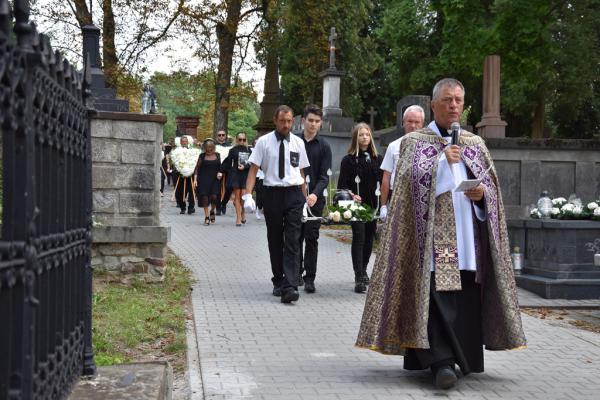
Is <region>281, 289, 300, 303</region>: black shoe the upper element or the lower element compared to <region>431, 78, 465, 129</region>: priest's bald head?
lower

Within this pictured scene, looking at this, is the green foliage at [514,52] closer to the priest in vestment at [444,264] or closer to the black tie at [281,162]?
the black tie at [281,162]

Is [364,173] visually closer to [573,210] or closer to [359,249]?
[359,249]

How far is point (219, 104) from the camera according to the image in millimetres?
35094

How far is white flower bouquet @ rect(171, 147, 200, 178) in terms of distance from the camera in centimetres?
2567

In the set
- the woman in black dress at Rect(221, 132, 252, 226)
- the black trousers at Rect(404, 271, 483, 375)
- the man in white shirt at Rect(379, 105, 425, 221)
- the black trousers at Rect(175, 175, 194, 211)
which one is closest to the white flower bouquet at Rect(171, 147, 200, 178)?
the black trousers at Rect(175, 175, 194, 211)

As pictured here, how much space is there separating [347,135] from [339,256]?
12606mm

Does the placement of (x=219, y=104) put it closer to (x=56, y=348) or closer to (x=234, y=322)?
(x=234, y=322)

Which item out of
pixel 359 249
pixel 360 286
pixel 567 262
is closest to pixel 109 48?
pixel 359 249

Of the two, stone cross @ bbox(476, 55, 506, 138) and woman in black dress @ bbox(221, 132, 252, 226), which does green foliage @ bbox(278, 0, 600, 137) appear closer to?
stone cross @ bbox(476, 55, 506, 138)

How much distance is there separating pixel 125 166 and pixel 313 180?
207 cm

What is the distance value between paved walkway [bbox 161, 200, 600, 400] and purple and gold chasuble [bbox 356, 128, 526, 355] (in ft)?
1.12

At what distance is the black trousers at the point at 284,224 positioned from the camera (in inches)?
409

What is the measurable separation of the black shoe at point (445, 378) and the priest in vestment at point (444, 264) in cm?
8

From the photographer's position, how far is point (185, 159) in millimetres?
25766
